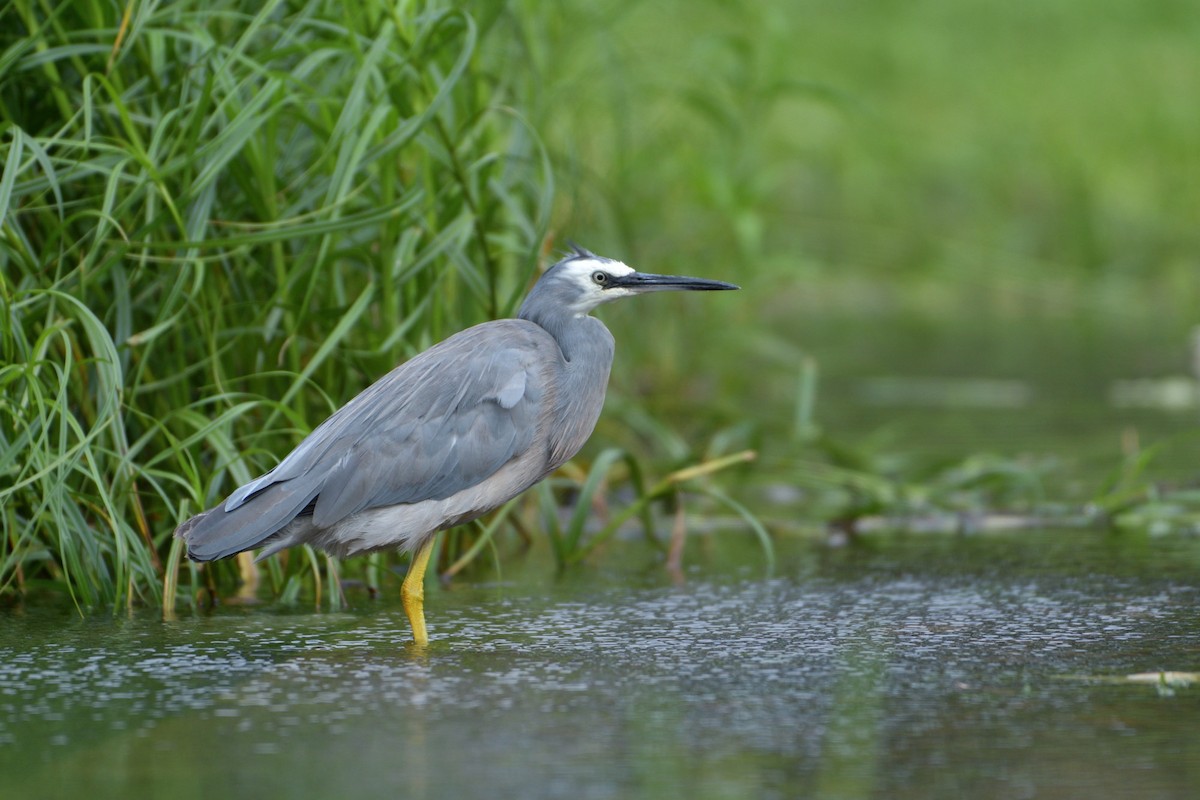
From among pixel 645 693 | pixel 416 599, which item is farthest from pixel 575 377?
pixel 645 693

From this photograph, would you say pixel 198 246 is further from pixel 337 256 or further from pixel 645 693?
pixel 645 693

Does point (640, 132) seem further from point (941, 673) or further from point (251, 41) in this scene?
point (941, 673)

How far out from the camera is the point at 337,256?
4680mm

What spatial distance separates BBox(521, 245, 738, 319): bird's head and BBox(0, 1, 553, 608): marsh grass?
0.31 m

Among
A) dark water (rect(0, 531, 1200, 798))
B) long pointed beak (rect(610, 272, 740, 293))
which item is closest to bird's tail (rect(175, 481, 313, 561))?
dark water (rect(0, 531, 1200, 798))

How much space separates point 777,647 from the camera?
399cm

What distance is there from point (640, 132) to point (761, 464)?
1.85 m

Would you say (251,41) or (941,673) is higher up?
(251,41)

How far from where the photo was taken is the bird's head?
14.6 feet

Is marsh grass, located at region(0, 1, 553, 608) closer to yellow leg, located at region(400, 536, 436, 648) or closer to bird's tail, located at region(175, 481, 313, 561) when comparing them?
bird's tail, located at region(175, 481, 313, 561)

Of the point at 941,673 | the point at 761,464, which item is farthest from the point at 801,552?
the point at 941,673

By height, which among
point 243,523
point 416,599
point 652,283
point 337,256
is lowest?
point 416,599

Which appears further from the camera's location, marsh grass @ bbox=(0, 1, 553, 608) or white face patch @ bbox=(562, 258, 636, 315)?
white face patch @ bbox=(562, 258, 636, 315)

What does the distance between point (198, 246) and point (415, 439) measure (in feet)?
2.29
